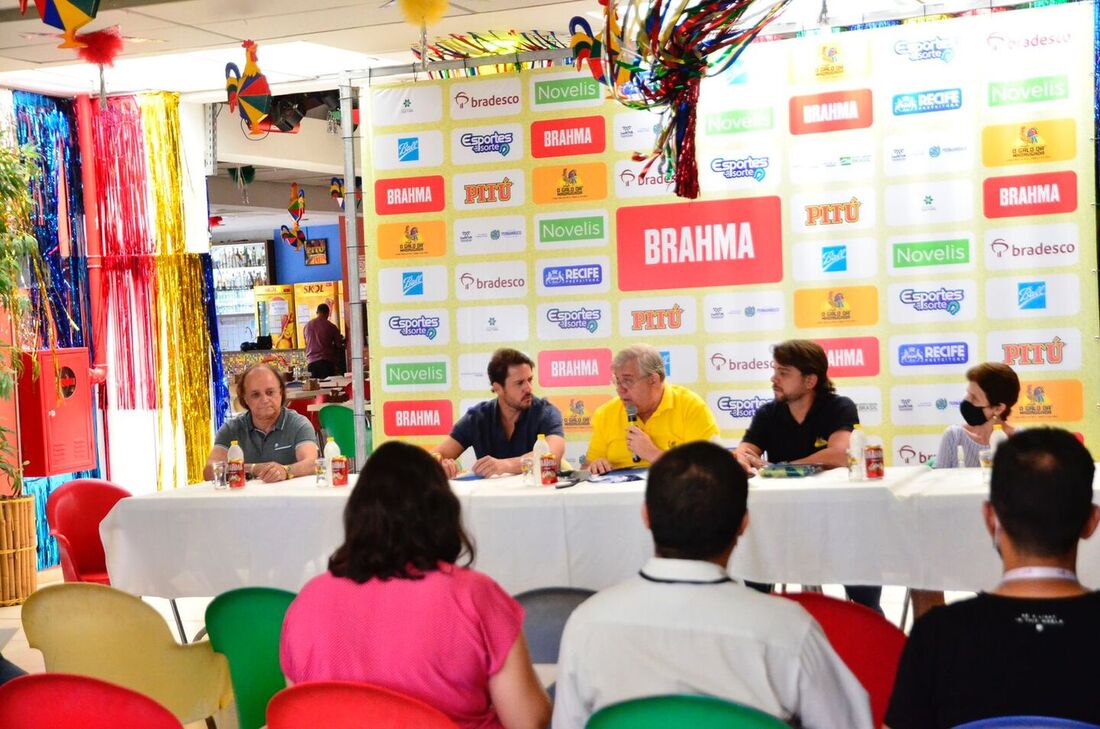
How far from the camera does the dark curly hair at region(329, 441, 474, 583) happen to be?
2373mm

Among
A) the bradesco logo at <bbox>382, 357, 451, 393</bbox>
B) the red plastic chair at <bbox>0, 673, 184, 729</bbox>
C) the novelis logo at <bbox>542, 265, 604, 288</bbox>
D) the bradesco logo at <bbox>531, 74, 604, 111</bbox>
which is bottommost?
the red plastic chair at <bbox>0, 673, 184, 729</bbox>

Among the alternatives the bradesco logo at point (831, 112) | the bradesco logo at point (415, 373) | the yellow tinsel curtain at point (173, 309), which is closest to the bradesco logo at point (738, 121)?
the bradesco logo at point (831, 112)

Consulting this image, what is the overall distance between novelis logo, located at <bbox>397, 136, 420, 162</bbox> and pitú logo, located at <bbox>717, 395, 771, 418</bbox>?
2.20 meters

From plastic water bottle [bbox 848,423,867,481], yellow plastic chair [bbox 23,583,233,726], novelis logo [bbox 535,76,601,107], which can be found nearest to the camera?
yellow plastic chair [bbox 23,583,233,726]

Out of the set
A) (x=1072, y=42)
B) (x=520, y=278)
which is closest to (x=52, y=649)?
(x=520, y=278)

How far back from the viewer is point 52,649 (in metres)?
3.28

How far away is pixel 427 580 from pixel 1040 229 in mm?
4479

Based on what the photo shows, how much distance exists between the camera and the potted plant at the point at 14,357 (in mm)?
6223

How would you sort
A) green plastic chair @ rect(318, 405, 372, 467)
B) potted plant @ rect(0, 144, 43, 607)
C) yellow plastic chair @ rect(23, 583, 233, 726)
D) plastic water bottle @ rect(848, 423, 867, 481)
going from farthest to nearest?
1. green plastic chair @ rect(318, 405, 372, 467)
2. potted plant @ rect(0, 144, 43, 607)
3. plastic water bottle @ rect(848, 423, 867, 481)
4. yellow plastic chair @ rect(23, 583, 233, 726)

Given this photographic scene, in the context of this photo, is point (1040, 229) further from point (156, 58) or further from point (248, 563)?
point (156, 58)

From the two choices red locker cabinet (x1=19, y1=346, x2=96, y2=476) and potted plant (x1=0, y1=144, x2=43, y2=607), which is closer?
potted plant (x1=0, y1=144, x2=43, y2=607)

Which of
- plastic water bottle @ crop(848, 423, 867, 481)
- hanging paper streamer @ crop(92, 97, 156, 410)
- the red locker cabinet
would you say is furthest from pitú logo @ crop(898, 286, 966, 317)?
hanging paper streamer @ crop(92, 97, 156, 410)

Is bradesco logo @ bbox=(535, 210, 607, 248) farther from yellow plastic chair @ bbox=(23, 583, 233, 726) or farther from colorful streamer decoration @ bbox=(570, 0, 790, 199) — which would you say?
yellow plastic chair @ bbox=(23, 583, 233, 726)

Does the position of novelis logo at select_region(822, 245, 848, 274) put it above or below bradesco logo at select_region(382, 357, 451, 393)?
above
